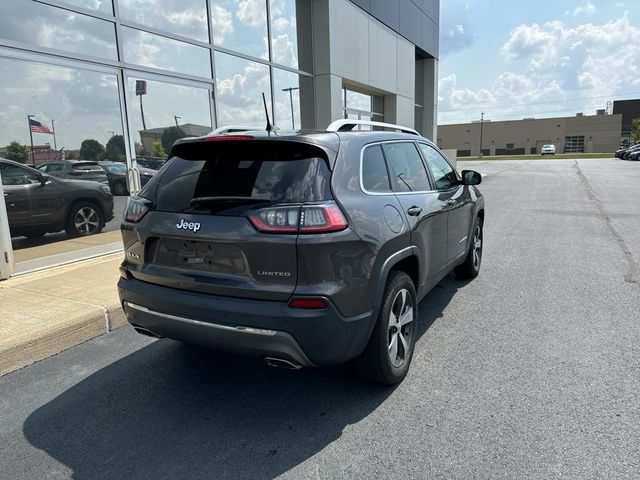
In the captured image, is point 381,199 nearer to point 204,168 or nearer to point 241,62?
point 204,168

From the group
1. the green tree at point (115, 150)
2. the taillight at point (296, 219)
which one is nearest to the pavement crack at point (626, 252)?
the taillight at point (296, 219)

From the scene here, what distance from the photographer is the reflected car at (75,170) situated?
6426 mm

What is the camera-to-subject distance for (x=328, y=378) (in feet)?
11.5

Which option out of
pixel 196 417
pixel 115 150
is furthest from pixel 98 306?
pixel 115 150

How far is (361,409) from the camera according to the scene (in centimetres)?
309

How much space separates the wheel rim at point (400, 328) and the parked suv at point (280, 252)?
0.4 inches

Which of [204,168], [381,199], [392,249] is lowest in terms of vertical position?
[392,249]

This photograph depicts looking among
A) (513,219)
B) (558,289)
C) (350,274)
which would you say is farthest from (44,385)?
(513,219)

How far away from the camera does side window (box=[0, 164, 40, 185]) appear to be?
5859mm

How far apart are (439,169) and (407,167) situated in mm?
932

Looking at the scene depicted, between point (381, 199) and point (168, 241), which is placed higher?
point (381, 199)

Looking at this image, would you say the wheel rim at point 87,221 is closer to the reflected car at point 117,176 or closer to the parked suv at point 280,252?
the reflected car at point 117,176

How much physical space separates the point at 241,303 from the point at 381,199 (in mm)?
1182

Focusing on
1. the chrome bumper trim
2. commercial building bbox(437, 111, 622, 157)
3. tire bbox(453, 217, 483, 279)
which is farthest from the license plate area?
commercial building bbox(437, 111, 622, 157)
